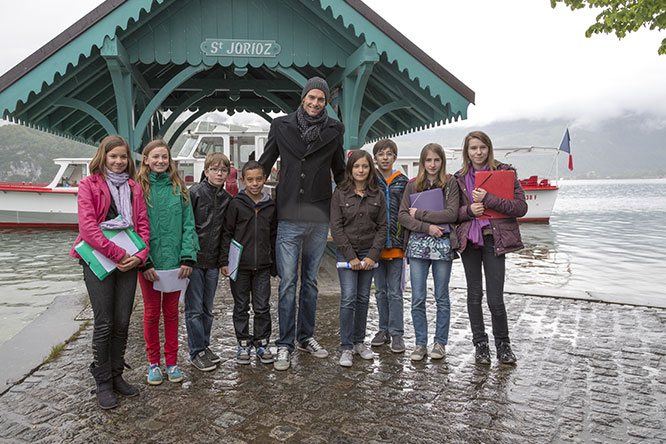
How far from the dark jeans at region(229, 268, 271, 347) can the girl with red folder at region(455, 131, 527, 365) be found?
1655 millimetres

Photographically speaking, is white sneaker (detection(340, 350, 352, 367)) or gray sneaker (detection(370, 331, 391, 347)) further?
gray sneaker (detection(370, 331, 391, 347))

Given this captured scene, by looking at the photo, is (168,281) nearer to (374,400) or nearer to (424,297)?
(374,400)

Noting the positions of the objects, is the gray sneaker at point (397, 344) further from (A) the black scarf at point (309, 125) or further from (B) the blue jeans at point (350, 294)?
(A) the black scarf at point (309, 125)

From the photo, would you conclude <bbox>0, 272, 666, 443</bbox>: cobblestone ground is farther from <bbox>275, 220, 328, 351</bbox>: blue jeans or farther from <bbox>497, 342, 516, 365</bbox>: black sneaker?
<bbox>275, 220, 328, 351</bbox>: blue jeans

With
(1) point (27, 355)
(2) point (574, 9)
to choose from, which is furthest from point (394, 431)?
(2) point (574, 9)

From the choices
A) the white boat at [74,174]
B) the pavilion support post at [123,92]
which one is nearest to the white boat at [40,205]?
the white boat at [74,174]

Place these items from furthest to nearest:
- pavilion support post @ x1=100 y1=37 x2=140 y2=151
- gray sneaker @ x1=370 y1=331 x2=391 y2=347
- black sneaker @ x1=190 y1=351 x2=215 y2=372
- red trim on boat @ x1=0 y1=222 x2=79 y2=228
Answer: red trim on boat @ x1=0 y1=222 x2=79 y2=228
pavilion support post @ x1=100 y1=37 x2=140 y2=151
gray sneaker @ x1=370 y1=331 x2=391 y2=347
black sneaker @ x1=190 y1=351 x2=215 y2=372

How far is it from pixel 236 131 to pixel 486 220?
43.1 feet

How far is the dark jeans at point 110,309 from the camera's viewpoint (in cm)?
328

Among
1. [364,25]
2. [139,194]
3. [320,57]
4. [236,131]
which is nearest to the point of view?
[139,194]

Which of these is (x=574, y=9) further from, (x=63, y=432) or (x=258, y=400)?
(x=63, y=432)

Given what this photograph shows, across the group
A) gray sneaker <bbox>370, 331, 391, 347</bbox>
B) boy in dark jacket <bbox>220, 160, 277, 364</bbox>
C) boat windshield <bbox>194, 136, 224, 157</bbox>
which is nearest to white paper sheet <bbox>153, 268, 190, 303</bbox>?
boy in dark jacket <bbox>220, 160, 277, 364</bbox>

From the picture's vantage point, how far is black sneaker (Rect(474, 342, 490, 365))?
4.03 metres

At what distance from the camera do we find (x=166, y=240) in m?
3.59
